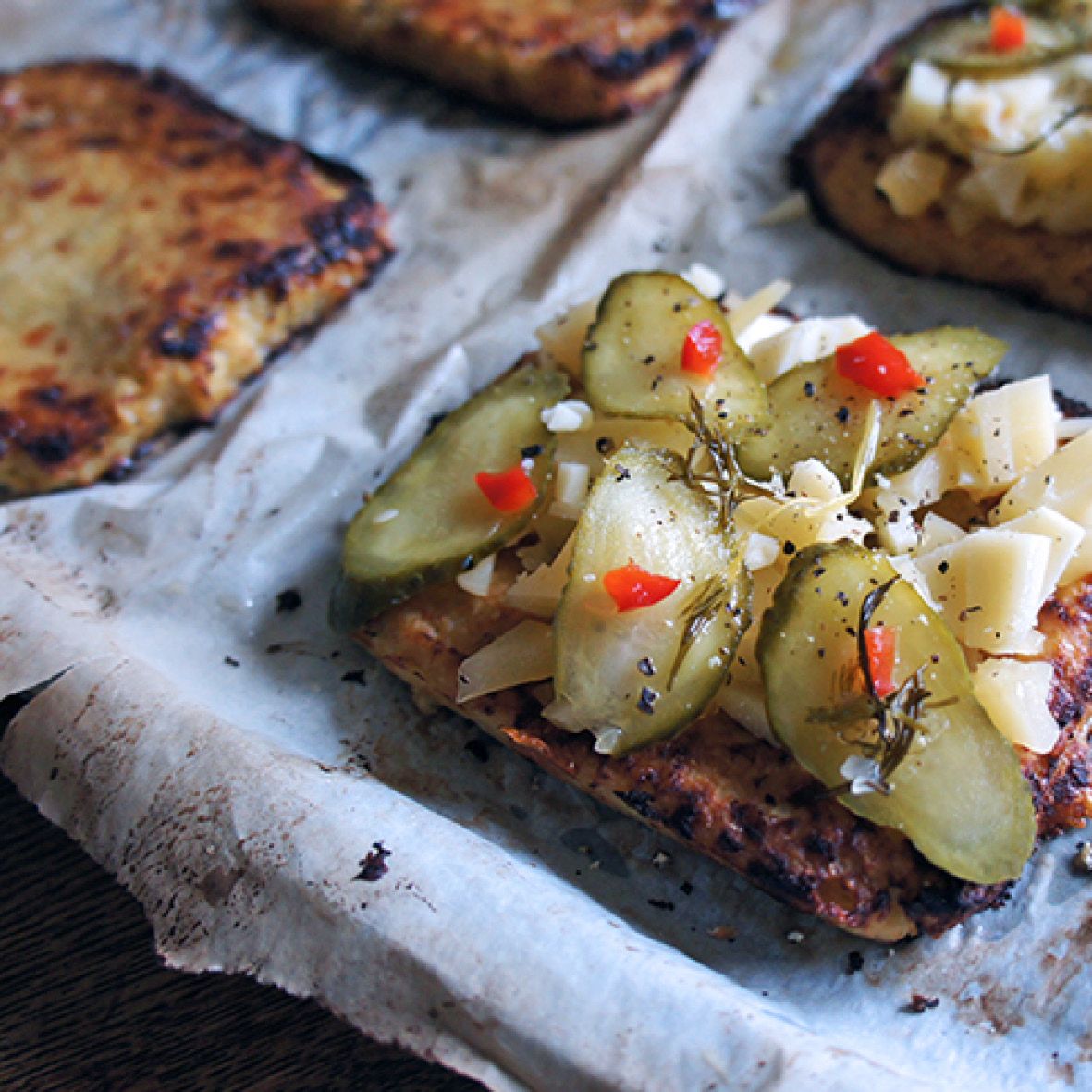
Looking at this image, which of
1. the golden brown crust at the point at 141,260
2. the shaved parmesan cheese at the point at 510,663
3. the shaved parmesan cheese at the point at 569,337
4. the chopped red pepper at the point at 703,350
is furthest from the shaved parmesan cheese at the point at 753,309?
the golden brown crust at the point at 141,260

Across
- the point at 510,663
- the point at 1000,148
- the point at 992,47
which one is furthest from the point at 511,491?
the point at 992,47

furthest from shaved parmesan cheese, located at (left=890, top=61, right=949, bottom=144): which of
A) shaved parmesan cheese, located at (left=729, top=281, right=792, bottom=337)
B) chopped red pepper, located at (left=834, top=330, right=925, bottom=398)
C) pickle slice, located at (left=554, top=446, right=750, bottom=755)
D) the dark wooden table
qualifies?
the dark wooden table

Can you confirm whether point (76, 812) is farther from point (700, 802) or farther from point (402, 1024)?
point (700, 802)

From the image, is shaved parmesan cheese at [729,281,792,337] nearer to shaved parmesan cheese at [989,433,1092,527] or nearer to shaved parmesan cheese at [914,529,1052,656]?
shaved parmesan cheese at [989,433,1092,527]

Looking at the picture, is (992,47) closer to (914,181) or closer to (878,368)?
(914,181)

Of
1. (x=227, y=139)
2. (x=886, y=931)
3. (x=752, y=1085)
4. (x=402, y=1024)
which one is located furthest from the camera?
(x=227, y=139)

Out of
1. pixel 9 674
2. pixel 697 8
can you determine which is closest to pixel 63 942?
pixel 9 674
